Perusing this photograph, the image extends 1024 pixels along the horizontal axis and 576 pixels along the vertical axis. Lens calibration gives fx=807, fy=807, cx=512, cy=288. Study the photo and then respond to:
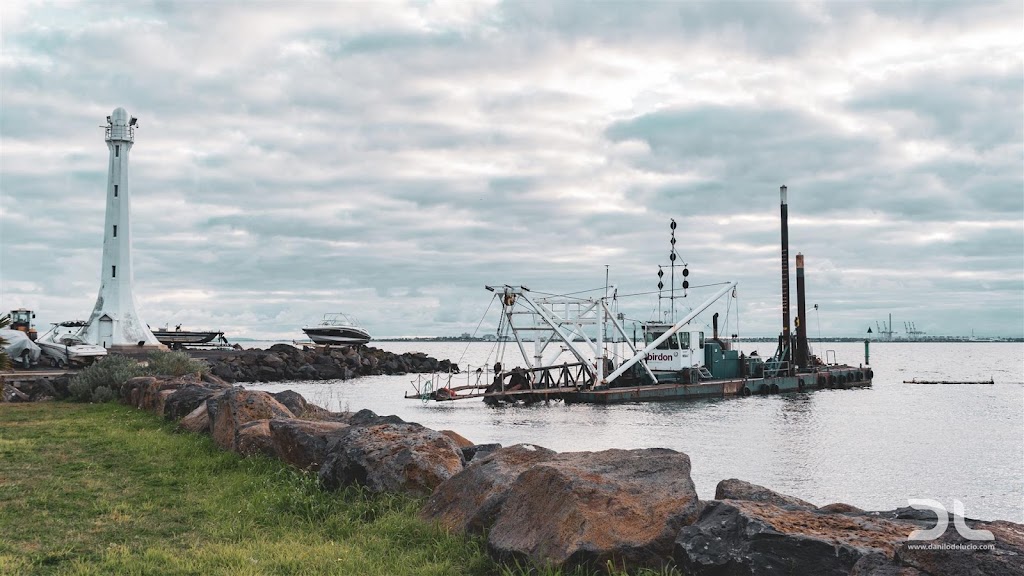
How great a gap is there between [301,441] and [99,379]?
16.7 m

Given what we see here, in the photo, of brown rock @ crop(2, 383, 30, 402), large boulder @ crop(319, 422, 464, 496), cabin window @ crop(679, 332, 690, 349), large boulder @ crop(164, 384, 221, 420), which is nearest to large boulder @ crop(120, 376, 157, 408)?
large boulder @ crop(164, 384, 221, 420)

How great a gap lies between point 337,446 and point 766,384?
53.7m

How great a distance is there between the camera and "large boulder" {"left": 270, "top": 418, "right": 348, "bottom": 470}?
35.0ft

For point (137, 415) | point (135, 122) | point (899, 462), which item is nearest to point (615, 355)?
point (899, 462)

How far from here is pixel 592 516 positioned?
650 cm

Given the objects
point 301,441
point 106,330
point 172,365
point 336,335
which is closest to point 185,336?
point 336,335

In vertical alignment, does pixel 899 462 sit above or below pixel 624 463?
below

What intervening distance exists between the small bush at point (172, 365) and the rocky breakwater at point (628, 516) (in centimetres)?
2105

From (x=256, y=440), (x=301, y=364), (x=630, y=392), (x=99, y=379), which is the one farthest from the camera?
(x=301, y=364)

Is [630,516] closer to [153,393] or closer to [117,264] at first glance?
[153,393]

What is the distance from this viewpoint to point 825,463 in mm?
27516

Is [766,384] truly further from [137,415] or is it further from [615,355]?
[137,415]

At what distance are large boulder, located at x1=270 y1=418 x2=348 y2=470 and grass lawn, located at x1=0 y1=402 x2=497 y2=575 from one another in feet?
0.70

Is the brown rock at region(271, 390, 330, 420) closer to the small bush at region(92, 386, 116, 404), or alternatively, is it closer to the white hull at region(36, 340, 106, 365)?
the small bush at region(92, 386, 116, 404)
